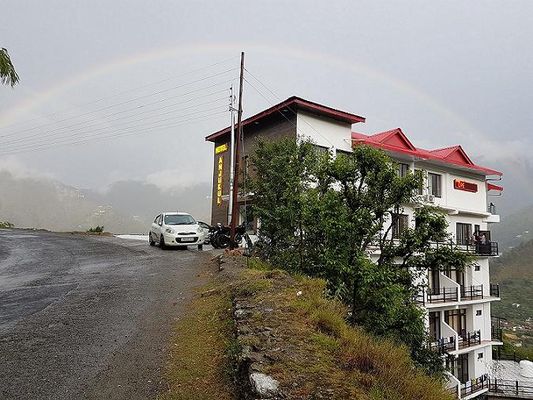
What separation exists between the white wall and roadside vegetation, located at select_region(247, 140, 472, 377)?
9.32m

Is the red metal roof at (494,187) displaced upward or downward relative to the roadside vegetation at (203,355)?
upward

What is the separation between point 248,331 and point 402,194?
8722 mm

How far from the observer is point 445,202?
28.6 metres

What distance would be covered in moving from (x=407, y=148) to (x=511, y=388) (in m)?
17.0

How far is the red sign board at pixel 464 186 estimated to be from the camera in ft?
97.6

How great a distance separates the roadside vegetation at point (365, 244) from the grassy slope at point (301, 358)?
3.86 m

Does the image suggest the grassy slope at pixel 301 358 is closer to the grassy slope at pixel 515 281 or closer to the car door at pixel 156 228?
the car door at pixel 156 228

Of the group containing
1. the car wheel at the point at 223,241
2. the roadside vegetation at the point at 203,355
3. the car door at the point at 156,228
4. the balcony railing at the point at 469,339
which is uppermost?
the car door at the point at 156,228

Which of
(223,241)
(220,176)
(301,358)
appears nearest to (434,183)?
(220,176)

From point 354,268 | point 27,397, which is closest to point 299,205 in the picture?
point 354,268

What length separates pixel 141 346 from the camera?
6.33 m

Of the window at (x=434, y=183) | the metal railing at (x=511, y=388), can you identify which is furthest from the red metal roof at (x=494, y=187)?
the metal railing at (x=511, y=388)

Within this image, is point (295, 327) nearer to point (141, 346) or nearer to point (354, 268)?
point (141, 346)

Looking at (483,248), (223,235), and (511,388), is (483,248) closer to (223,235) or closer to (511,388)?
(511,388)
